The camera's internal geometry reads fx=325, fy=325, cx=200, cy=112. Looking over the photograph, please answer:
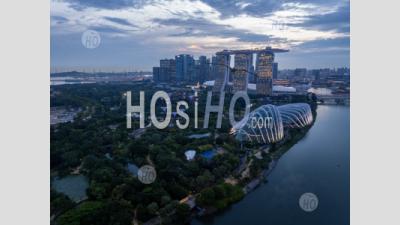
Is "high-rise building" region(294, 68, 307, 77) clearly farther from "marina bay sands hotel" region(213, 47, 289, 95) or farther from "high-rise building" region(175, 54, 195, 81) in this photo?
"high-rise building" region(175, 54, 195, 81)

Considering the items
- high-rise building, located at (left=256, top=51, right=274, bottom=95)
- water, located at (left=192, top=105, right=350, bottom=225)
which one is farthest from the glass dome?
high-rise building, located at (left=256, top=51, right=274, bottom=95)

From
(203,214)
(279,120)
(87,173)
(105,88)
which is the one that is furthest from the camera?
(105,88)

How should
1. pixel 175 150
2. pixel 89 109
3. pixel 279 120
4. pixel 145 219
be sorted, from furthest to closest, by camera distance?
pixel 89 109
pixel 279 120
pixel 175 150
pixel 145 219

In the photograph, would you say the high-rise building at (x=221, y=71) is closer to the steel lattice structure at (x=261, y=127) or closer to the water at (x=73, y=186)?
the steel lattice structure at (x=261, y=127)

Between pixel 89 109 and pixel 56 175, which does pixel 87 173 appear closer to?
pixel 56 175

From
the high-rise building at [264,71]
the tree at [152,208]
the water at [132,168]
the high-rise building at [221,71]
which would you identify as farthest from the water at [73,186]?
the high-rise building at [264,71]

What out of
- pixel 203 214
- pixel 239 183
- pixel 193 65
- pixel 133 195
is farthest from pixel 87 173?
pixel 193 65
